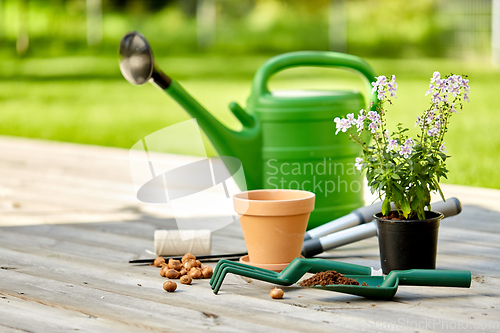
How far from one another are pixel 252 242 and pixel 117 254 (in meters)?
0.42

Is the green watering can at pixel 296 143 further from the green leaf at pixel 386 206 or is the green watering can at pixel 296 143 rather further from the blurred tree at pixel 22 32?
the blurred tree at pixel 22 32

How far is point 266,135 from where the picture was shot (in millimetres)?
1962

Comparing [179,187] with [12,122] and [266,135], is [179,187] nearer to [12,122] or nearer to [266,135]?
[266,135]

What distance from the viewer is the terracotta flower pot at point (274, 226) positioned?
A: 1.55 m

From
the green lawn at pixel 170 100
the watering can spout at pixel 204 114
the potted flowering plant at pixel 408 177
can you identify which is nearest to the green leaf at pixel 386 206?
the potted flowering plant at pixel 408 177

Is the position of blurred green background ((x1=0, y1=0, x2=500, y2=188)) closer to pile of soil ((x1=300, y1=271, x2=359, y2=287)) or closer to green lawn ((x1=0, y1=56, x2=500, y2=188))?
green lawn ((x1=0, y1=56, x2=500, y2=188))

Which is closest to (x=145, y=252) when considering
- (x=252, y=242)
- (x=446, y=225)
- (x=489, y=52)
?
(x=252, y=242)

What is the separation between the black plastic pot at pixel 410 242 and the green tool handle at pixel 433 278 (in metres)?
0.12

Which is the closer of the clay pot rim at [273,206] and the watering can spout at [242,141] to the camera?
the clay pot rim at [273,206]

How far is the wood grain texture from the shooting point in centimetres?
125

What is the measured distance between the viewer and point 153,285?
1499 millimetres

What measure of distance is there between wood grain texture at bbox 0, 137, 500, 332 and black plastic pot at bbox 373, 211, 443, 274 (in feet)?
0.28

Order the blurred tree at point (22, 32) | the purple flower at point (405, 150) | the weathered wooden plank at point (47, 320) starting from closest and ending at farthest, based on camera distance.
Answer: the weathered wooden plank at point (47, 320), the purple flower at point (405, 150), the blurred tree at point (22, 32)

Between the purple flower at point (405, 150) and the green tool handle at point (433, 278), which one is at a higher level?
the purple flower at point (405, 150)
